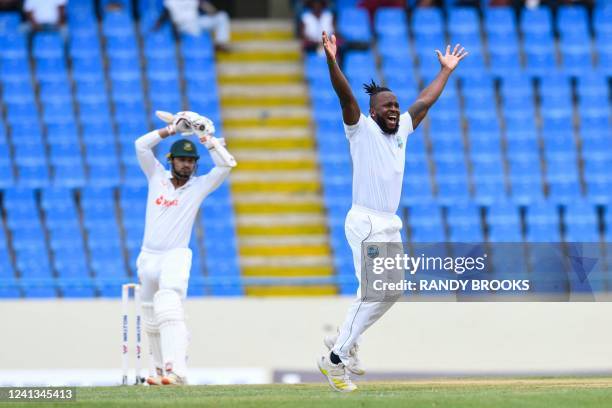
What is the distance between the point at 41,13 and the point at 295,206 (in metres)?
5.28

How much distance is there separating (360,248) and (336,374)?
1.02 metres

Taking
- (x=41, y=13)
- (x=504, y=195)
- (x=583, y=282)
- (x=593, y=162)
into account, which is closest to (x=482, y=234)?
(x=504, y=195)

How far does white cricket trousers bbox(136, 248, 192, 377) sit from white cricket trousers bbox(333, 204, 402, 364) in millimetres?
2039

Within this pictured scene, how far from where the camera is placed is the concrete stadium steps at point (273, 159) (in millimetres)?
20188

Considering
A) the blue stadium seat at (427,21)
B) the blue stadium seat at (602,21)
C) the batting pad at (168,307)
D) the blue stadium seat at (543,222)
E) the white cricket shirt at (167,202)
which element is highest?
the blue stadium seat at (427,21)

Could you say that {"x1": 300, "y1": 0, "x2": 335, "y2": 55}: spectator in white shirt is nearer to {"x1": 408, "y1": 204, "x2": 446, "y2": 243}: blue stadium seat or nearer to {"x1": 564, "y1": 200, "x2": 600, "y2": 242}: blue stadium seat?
{"x1": 408, "y1": 204, "x2": 446, "y2": 243}: blue stadium seat

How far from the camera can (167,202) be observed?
13.0 m

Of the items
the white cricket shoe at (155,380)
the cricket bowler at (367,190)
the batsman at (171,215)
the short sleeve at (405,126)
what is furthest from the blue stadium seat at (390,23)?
the cricket bowler at (367,190)

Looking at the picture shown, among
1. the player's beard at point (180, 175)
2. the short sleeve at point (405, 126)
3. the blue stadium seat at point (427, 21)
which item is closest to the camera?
the short sleeve at point (405, 126)

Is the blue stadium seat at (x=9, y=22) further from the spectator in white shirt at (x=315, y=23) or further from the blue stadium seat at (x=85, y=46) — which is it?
the spectator in white shirt at (x=315, y=23)

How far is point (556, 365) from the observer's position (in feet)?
57.1

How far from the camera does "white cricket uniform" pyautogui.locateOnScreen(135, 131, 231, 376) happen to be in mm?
12516

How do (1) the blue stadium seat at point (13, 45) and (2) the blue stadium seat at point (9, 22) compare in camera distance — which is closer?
(1) the blue stadium seat at point (13, 45)

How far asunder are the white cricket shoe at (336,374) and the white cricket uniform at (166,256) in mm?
1843
